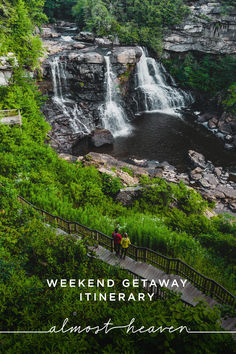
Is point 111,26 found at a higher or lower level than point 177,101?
higher

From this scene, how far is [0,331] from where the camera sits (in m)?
7.29

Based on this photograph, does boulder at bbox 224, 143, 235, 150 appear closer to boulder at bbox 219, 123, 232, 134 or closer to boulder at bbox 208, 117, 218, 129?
boulder at bbox 219, 123, 232, 134

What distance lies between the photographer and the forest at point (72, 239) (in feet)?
21.2

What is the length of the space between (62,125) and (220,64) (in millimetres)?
23415

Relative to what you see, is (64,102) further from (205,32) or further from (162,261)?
(162,261)

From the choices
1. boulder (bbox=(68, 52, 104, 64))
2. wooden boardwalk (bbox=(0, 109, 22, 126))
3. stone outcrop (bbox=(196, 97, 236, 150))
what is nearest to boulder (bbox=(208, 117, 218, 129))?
stone outcrop (bbox=(196, 97, 236, 150))

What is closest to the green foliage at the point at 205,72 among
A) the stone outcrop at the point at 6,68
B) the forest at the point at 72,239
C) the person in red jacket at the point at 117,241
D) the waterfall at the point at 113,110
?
the waterfall at the point at 113,110

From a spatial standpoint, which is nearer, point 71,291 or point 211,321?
point 211,321

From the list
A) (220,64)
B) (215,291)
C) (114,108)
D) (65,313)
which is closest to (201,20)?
(220,64)

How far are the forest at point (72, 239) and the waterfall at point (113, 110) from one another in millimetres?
10766

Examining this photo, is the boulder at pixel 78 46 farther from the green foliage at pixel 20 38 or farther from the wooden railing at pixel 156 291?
the wooden railing at pixel 156 291

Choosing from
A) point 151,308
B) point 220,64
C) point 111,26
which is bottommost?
point 151,308

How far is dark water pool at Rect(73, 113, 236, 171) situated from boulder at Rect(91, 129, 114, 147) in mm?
540

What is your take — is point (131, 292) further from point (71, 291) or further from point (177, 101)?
point (177, 101)
